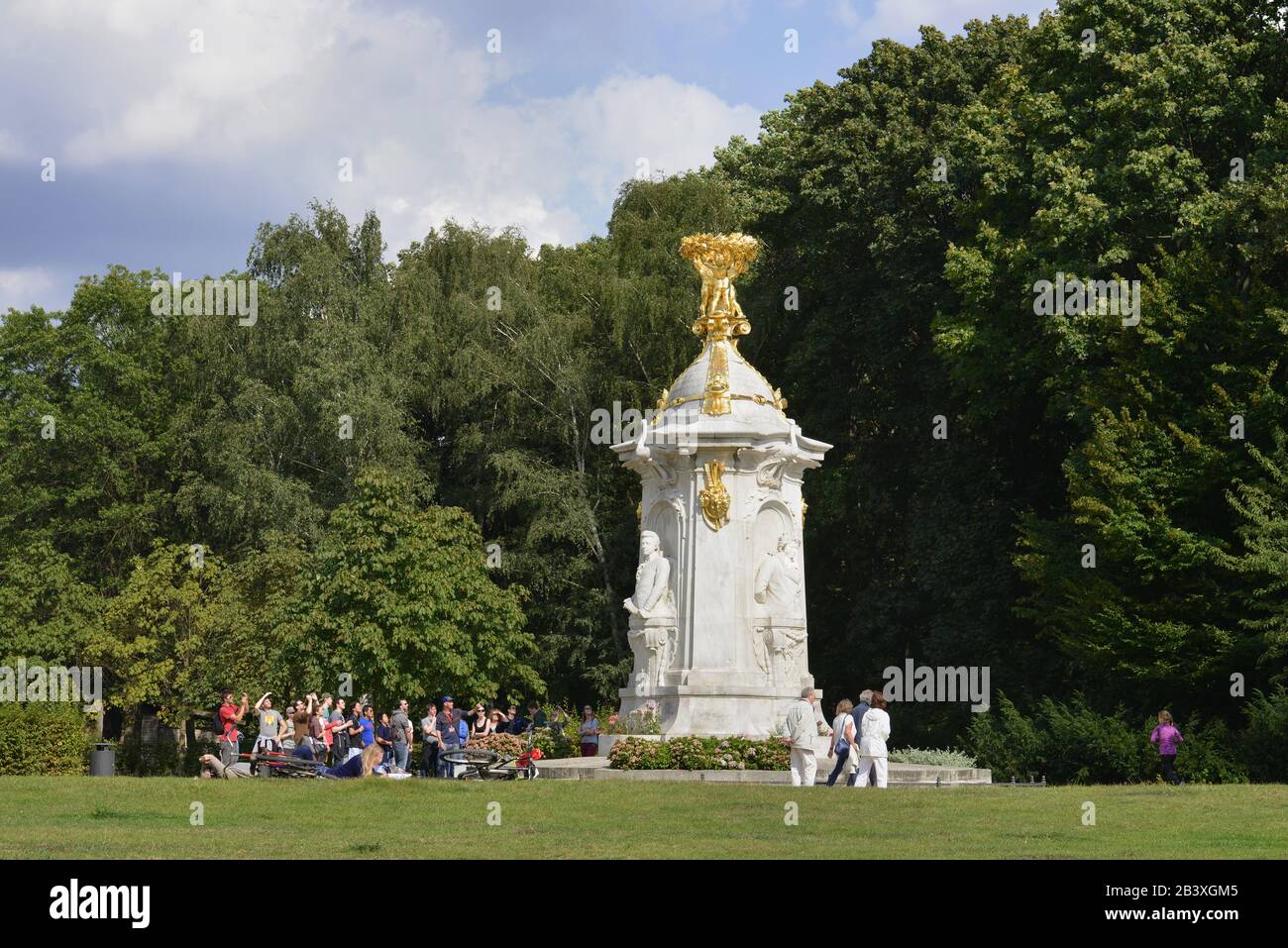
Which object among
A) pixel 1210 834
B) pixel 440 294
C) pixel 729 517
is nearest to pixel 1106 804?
pixel 1210 834

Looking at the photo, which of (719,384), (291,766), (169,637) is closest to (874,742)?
(291,766)

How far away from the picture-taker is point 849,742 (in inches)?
954

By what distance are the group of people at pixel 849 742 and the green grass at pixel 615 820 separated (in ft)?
3.24

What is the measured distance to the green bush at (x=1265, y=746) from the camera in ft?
89.4

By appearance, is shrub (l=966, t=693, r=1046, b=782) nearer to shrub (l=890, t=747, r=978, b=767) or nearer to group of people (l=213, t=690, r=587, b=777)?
shrub (l=890, t=747, r=978, b=767)

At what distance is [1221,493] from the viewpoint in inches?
1264

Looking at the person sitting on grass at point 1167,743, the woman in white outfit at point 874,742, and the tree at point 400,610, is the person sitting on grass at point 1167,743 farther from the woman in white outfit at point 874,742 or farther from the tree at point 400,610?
the tree at point 400,610

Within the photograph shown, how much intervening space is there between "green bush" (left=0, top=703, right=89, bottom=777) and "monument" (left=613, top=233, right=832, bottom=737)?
13504 millimetres

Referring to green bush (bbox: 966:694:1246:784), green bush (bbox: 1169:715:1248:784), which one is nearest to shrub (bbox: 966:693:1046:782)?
green bush (bbox: 966:694:1246:784)

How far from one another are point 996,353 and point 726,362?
8984 mm

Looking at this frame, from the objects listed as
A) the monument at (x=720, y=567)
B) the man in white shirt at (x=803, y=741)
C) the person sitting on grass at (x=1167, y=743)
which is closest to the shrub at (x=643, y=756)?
the monument at (x=720, y=567)

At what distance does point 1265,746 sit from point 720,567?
8.85 meters

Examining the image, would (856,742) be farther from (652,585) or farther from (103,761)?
(103,761)

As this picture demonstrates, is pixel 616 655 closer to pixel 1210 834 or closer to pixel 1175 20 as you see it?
pixel 1175 20
